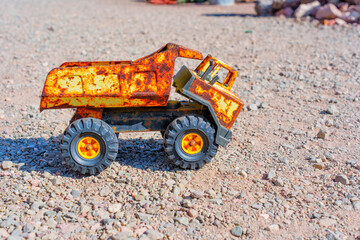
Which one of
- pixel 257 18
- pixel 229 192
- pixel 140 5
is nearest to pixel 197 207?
pixel 229 192

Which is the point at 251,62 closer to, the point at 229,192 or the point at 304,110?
the point at 304,110

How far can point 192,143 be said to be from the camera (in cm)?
411

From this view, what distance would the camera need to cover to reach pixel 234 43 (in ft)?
30.8

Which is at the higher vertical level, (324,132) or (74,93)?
(74,93)

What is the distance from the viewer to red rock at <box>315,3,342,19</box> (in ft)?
35.9

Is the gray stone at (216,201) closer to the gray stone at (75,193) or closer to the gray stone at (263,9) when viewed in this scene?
the gray stone at (75,193)

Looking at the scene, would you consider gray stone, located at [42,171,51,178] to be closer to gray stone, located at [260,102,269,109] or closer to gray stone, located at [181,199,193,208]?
gray stone, located at [181,199,193,208]

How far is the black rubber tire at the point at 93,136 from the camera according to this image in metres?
3.90

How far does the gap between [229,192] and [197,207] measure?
1.24 feet

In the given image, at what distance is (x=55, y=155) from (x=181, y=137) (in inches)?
52.1

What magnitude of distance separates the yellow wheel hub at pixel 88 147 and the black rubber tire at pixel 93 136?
Answer: 0.03 meters

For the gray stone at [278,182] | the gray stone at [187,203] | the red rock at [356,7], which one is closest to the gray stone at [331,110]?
the gray stone at [278,182]

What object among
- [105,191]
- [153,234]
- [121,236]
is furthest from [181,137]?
[121,236]

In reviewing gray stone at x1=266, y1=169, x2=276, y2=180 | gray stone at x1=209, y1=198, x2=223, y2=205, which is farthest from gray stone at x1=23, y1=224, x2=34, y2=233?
gray stone at x1=266, y1=169, x2=276, y2=180
